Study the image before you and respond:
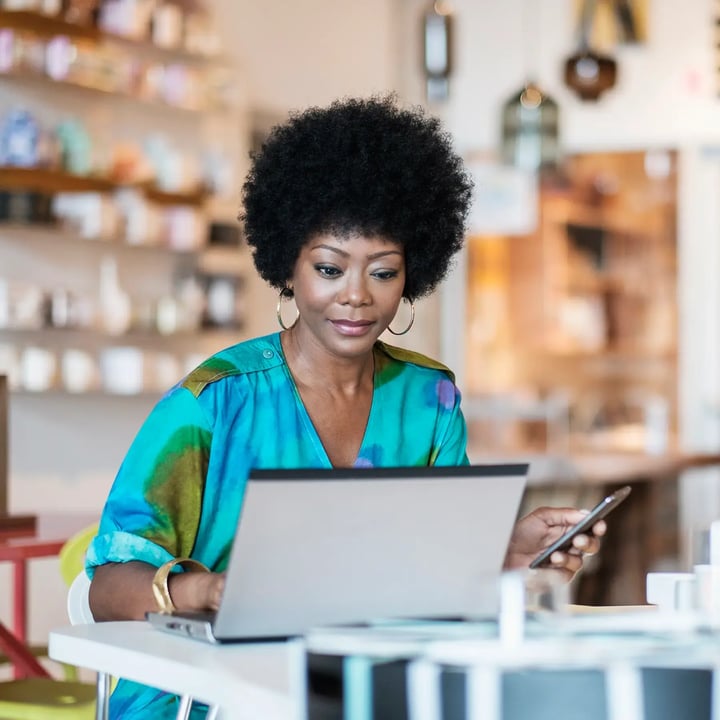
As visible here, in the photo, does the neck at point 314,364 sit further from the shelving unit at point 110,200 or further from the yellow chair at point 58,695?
the shelving unit at point 110,200

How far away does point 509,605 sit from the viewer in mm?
1120

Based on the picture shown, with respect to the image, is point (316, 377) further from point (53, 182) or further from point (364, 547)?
point (53, 182)

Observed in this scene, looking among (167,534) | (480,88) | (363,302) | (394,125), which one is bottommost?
(167,534)

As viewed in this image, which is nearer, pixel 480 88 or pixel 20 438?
pixel 20 438

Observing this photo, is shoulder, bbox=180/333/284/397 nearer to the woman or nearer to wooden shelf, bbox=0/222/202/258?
the woman

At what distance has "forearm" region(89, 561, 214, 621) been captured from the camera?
162 centimetres

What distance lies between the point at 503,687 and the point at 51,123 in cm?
412

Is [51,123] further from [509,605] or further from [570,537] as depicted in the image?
[509,605]

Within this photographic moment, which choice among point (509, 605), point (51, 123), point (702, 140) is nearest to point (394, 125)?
point (509, 605)

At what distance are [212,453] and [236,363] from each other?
0.46ft

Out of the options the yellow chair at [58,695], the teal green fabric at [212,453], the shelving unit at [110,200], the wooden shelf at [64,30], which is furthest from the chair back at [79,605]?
the wooden shelf at [64,30]

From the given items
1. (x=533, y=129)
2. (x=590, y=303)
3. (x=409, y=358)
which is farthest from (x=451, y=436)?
(x=590, y=303)

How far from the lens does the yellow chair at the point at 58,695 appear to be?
8.57 feet

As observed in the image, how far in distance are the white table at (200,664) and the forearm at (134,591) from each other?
0.13 ft
